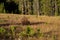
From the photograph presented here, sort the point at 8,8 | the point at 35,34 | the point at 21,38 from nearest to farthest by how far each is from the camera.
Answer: the point at 21,38, the point at 35,34, the point at 8,8

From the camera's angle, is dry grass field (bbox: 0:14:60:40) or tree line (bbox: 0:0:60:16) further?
tree line (bbox: 0:0:60:16)

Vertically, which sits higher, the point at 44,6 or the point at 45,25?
the point at 45,25

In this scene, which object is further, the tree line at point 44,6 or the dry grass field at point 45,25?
the tree line at point 44,6

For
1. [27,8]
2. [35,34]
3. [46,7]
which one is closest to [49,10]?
[46,7]

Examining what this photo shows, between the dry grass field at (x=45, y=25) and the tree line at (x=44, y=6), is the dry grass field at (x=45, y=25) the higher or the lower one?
the higher one

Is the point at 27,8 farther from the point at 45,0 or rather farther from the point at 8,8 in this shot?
the point at 8,8

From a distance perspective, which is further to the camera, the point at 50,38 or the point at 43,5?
the point at 43,5

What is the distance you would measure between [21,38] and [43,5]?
53.3 metres

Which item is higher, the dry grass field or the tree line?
the dry grass field

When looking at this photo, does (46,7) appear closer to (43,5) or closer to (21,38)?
(43,5)

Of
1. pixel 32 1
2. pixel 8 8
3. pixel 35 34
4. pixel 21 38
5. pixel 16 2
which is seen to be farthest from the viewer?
pixel 32 1

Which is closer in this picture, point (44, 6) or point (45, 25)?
point (45, 25)

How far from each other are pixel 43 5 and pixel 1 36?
173ft

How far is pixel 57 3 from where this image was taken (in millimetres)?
64062
